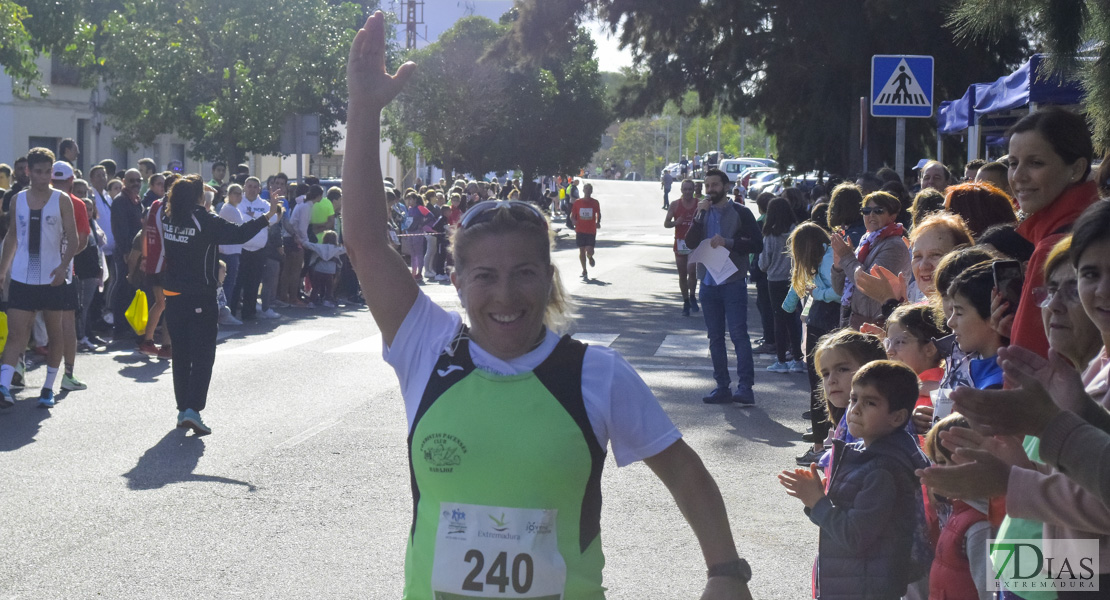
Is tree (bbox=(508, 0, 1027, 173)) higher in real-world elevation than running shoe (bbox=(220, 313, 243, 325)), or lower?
higher

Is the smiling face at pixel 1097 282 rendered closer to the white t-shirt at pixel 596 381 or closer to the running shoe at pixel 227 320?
the white t-shirt at pixel 596 381

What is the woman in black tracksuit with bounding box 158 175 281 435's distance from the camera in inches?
358

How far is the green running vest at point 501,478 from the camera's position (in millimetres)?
2598

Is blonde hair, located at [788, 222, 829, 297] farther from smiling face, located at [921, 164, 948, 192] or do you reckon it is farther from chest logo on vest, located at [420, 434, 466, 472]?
chest logo on vest, located at [420, 434, 466, 472]

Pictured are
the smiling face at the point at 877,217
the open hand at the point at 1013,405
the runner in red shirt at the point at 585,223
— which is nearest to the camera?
the open hand at the point at 1013,405

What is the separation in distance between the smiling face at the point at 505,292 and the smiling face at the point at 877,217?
5.33 metres

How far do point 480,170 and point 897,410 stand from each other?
49577 millimetres

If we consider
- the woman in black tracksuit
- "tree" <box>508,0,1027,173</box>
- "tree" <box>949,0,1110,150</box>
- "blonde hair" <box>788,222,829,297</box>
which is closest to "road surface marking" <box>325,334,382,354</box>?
the woman in black tracksuit

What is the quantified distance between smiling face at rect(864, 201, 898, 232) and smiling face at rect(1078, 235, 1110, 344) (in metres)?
5.06

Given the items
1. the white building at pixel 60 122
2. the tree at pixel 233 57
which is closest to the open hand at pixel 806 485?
the tree at pixel 233 57

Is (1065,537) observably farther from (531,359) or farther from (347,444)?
(347,444)

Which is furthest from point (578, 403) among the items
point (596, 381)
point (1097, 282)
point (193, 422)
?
point (193, 422)

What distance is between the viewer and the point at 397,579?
18.5 feet

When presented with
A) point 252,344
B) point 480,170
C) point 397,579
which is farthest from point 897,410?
point 480,170
